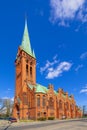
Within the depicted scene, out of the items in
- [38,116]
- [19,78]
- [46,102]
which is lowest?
[38,116]

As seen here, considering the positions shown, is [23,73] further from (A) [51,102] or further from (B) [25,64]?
(A) [51,102]

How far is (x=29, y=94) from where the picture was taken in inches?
2891

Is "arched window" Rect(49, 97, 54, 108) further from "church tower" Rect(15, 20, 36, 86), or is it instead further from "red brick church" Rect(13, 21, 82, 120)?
"church tower" Rect(15, 20, 36, 86)

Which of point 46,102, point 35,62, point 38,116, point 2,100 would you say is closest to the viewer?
point 38,116

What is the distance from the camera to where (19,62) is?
78.7 meters

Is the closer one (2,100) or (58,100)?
(58,100)

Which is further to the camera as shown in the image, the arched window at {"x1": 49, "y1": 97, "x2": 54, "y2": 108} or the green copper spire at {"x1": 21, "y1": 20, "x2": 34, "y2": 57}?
the green copper spire at {"x1": 21, "y1": 20, "x2": 34, "y2": 57}

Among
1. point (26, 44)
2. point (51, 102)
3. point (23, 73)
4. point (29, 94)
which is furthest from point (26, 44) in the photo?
point (51, 102)

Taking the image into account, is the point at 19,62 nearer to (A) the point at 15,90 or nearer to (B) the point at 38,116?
(A) the point at 15,90

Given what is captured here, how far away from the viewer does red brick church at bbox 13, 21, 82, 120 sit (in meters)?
71.0

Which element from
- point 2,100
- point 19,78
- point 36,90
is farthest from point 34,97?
point 2,100

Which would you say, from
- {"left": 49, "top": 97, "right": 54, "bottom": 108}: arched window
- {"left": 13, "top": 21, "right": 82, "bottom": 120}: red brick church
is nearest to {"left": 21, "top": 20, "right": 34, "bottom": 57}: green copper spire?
{"left": 13, "top": 21, "right": 82, "bottom": 120}: red brick church

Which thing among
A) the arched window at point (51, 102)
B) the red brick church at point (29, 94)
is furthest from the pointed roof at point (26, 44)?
the arched window at point (51, 102)

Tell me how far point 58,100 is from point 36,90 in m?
17.8
